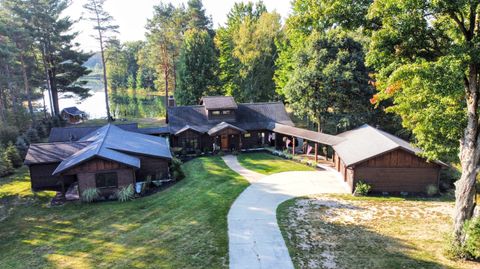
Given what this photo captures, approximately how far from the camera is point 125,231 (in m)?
14.6

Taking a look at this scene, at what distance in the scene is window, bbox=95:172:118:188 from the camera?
18959 millimetres

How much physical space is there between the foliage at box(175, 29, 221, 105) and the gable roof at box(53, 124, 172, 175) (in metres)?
17.6

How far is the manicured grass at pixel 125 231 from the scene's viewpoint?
12.1 m

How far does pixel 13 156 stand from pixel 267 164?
69.8 ft

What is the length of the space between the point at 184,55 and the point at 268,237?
114 ft

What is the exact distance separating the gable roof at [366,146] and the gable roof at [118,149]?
1231cm

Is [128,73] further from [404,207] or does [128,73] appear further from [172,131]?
[404,207]

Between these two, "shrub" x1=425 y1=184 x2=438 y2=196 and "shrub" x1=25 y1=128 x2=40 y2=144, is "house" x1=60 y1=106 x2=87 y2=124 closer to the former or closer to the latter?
"shrub" x1=25 y1=128 x2=40 y2=144

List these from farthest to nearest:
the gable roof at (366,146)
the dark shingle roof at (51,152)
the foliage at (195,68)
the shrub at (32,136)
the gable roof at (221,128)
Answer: the foliage at (195,68) < the shrub at (32,136) < the gable roof at (221,128) < the dark shingle roof at (51,152) < the gable roof at (366,146)

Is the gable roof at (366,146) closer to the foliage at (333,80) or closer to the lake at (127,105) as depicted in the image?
the foliage at (333,80)

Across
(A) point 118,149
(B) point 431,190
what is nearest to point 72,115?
(A) point 118,149

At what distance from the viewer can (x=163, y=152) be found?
23.0m

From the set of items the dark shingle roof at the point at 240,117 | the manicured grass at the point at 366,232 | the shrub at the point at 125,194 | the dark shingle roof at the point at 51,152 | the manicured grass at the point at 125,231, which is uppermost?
the dark shingle roof at the point at 240,117

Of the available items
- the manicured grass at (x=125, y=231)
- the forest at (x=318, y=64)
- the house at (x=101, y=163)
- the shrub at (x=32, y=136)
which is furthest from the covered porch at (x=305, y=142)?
the shrub at (x=32, y=136)
